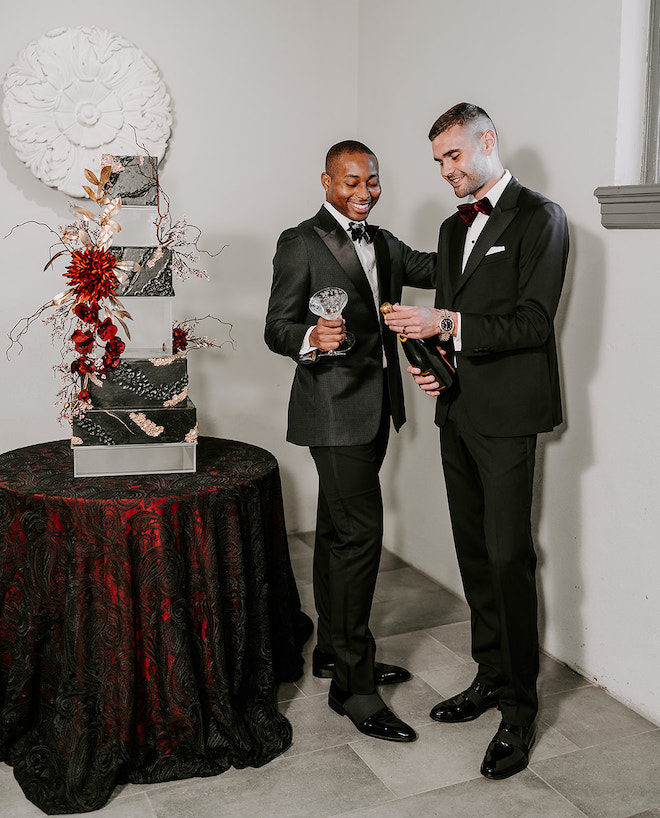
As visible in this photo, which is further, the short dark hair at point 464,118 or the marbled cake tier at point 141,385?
the marbled cake tier at point 141,385

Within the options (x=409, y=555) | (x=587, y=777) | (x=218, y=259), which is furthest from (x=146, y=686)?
(x=218, y=259)

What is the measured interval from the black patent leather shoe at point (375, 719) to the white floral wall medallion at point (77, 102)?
2.27m

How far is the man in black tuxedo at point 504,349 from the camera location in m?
2.21

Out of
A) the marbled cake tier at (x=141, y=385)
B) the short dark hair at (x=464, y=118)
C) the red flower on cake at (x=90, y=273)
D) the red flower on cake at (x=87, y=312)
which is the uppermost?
the short dark hair at (x=464, y=118)

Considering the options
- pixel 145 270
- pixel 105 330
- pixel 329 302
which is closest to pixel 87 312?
pixel 105 330

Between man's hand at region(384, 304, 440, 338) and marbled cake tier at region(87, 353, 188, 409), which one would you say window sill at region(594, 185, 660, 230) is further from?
marbled cake tier at region(87, 353, 188, 409)

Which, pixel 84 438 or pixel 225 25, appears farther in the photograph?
pixel 225 25

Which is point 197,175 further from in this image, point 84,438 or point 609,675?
point 609,675

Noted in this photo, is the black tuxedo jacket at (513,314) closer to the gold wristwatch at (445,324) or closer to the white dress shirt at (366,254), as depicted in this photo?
the gold wristwatch at (445,324)

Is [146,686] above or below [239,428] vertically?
below

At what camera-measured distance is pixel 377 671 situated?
9.26ft

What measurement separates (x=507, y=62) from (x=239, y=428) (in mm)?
1975

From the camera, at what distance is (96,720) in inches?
89.8

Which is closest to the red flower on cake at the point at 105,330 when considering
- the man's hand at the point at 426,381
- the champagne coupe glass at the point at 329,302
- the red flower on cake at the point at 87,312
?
the red flower on cake at the point at 87,312
